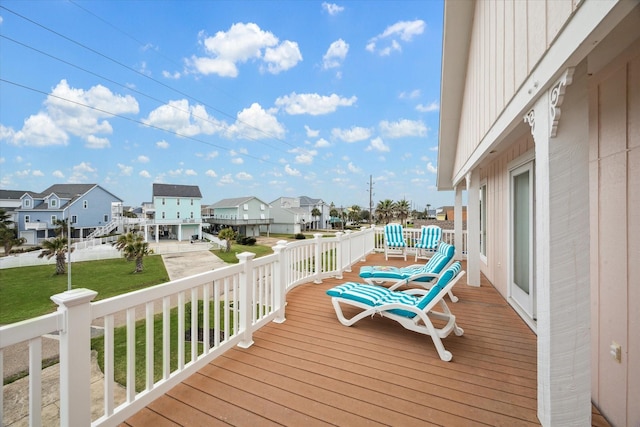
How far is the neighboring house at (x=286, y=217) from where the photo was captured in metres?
45.5

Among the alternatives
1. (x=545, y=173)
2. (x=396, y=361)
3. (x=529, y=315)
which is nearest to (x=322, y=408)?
(x=396, y=361)

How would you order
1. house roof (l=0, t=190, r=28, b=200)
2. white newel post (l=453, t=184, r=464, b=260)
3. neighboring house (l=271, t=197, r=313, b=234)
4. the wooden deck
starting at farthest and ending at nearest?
neighboring house (l=271, t=197, r=313, b=234), house roof (l=0, t=190, r=28, b=200), white newel post (l=453, t=184, r=464, b=260), the wooden deck

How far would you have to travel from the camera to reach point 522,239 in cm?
394

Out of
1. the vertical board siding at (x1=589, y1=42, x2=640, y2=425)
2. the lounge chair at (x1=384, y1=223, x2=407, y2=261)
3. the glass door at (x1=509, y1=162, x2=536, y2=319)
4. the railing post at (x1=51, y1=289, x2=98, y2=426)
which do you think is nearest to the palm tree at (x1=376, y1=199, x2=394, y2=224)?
the lounge chair at (x1=384, y1=223, x2=407, y2=261)

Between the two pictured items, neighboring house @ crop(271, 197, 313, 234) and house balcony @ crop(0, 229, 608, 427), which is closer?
house balcony @ crop(0, 229, 608, 427)

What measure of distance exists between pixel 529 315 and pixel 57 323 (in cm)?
472

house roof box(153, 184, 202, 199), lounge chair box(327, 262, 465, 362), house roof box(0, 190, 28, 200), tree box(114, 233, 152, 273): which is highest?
house roof box(153, 184, 202, 199)

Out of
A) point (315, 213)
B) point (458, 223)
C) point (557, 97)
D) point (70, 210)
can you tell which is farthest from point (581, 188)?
point (315, 213)

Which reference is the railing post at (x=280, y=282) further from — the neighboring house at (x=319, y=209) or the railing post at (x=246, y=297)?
the neighboring house at (x=319, y=209)

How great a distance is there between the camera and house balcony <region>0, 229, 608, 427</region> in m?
1.61

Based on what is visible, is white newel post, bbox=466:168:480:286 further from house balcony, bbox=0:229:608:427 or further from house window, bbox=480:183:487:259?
house balcony, bbox=0:229:608:427

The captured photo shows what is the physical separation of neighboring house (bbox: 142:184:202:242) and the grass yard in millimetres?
15260

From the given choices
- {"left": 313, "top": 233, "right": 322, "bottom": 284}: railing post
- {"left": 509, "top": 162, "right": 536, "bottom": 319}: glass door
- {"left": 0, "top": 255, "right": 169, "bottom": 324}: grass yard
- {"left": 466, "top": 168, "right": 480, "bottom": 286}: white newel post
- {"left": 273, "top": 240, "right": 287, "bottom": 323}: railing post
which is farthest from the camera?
{"left": 0, "top": 255, "right": 169, "bottom": 324}: grass yard

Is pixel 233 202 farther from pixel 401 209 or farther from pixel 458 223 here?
pixel 458 223
